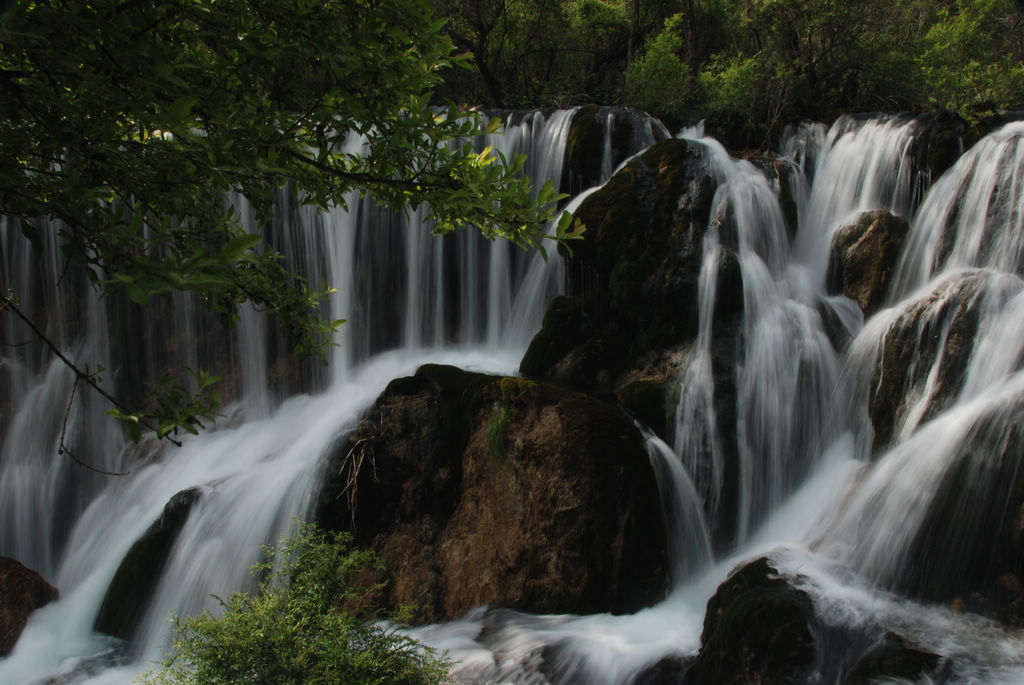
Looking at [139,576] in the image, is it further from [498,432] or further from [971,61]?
[971,61]

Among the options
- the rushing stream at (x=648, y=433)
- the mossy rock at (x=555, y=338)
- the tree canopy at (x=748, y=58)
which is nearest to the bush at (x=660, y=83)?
the tree canopy at (x=748, y=58)

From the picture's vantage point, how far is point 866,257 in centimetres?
921

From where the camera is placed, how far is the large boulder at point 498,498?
6457mm

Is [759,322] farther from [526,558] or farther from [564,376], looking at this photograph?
[526,558]

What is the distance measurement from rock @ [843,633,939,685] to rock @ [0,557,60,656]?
8.45 meters

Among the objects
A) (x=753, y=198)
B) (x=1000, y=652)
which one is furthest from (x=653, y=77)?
(x=1000, y=652)

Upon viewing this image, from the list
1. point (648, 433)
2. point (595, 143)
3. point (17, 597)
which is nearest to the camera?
point (648, 433)

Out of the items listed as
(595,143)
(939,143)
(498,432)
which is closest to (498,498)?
(498,432)

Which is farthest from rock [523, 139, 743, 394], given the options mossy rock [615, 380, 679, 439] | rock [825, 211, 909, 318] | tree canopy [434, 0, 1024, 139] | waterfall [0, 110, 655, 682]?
tree canopy [434, 0, 1024, 139]

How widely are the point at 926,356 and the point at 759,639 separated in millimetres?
3751

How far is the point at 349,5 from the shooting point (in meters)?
3.26

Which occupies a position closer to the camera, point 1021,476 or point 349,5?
point 349,5

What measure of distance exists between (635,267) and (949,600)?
5156mm

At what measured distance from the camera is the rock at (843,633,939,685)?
176 inches
